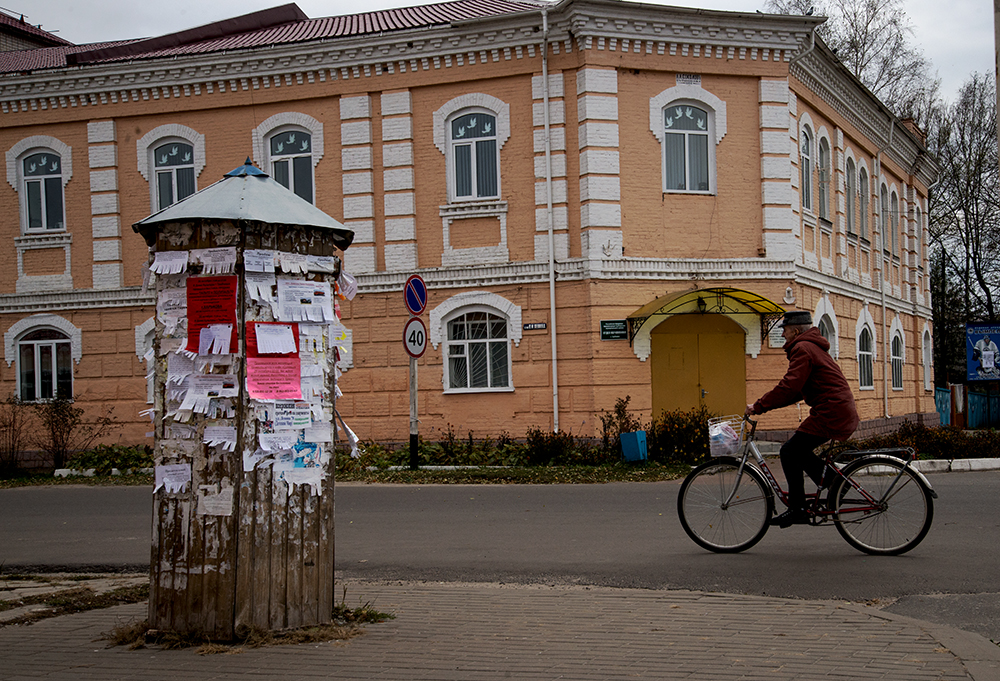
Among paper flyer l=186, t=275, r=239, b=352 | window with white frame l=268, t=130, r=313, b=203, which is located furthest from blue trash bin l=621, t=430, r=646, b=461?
paper flyer l=186, t=275, r=239, b=352

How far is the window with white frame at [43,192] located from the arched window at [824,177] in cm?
1728

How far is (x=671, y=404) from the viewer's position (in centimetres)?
1975

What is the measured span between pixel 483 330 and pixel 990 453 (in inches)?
382

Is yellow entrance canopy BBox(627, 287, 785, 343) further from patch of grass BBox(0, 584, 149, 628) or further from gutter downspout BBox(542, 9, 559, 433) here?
patch of grass BBox(0, 584, 149, 628)

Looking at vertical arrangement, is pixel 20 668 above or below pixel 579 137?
below

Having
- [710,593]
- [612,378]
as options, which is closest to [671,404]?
[612,378]

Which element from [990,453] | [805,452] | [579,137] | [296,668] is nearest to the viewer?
[296,668]

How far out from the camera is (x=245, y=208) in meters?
5.79

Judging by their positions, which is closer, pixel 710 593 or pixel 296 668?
pixel 296 668

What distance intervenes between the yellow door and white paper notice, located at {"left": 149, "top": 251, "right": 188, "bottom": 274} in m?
14.6

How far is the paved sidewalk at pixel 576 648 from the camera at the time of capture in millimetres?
4988

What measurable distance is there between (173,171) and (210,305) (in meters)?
17.4

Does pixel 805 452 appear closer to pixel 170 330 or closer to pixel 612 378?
pixel 170 330

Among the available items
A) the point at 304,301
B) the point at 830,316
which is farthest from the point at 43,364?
the point at 304,301
